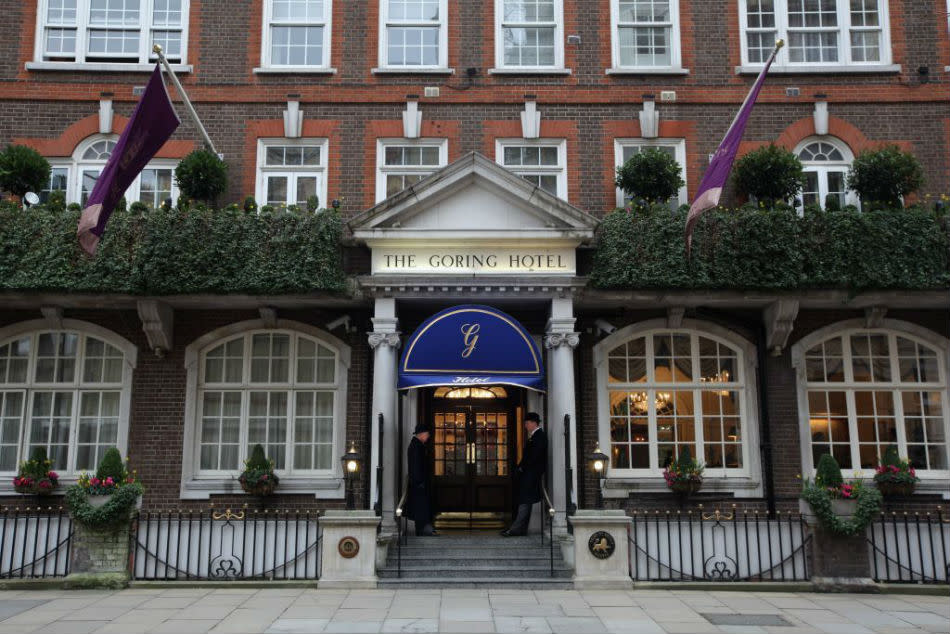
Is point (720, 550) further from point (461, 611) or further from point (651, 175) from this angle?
point (651, 175)

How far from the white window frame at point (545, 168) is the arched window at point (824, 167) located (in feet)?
14.7

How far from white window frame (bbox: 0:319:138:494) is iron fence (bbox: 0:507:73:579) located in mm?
2878

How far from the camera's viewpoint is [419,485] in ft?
41.6

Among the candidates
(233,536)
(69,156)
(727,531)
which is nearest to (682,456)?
(727,531)

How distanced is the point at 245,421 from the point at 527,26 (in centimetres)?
934

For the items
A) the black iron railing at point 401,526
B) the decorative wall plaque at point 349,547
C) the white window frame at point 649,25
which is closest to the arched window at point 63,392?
the black iron railing at point 401,526

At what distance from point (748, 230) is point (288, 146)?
858 cm

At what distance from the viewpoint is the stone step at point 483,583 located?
10.9 meters

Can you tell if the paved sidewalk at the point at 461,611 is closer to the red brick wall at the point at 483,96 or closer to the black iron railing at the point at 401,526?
the black iron railing at the point at 401,526

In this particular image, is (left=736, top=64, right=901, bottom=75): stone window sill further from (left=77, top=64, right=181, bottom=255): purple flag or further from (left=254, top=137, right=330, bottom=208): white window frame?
(left=77, top=64, right=181, bottom=255): purple flag

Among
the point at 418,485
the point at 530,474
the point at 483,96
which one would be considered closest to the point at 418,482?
the point at 418,485

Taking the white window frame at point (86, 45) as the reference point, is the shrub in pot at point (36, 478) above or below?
below

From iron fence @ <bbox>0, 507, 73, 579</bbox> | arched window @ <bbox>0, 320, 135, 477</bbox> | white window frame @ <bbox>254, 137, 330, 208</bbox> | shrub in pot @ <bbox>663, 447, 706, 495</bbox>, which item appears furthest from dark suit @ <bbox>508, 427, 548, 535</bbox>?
arched window @ <bbox>0, 320, 135, 477</bbox>

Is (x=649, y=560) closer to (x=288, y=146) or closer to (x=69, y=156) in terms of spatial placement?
(x=288, y=146)
